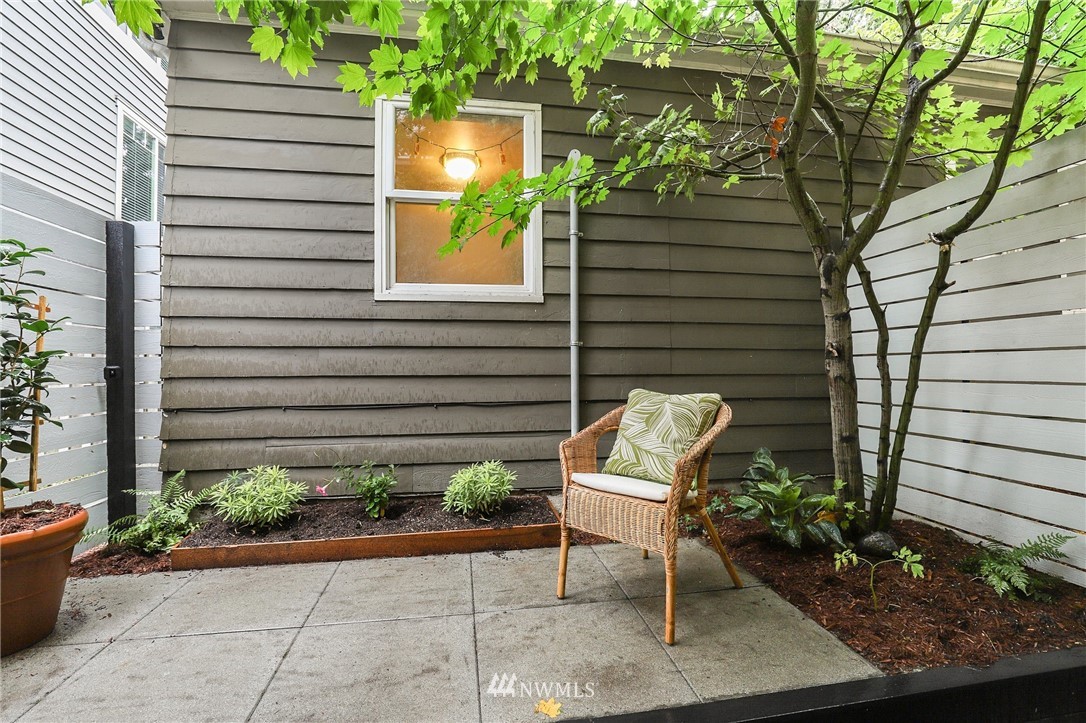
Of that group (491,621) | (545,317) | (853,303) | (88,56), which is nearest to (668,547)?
(491,621)

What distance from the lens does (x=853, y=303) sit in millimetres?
3090

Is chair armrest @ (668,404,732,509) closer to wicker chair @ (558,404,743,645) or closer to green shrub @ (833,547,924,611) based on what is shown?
wicker chair @ (558,404,743,645)

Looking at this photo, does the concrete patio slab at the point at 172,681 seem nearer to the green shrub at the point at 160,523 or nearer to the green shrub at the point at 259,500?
the green shrub at the point at 259,500

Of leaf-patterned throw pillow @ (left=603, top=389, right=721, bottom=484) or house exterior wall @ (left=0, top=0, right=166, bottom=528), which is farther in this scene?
house exterior wall @ (left=0, top=0, right=166, bottom=528)

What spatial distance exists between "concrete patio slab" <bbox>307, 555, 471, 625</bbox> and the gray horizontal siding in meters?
4.05

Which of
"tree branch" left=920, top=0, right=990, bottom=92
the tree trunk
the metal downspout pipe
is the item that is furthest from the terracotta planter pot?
"tree branch" left=920, top=0, right=990, bottom=92

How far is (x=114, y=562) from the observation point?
2254mm

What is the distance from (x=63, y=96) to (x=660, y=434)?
5.44 m

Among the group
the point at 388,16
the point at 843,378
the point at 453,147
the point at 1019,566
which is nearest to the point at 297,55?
the point at 388,16

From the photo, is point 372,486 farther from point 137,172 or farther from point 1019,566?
point 137,172

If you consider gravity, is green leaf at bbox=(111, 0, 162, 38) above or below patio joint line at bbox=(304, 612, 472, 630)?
above

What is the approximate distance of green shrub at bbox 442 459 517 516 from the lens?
2.53 m

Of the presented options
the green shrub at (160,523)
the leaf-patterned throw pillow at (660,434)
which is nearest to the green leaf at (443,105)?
the leaf-patterned throw pillow at (660,434)

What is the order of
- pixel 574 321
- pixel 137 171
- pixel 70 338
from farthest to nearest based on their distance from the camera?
1. pixel 137 171
2. pixel 574 321
3. pixel 70 338
